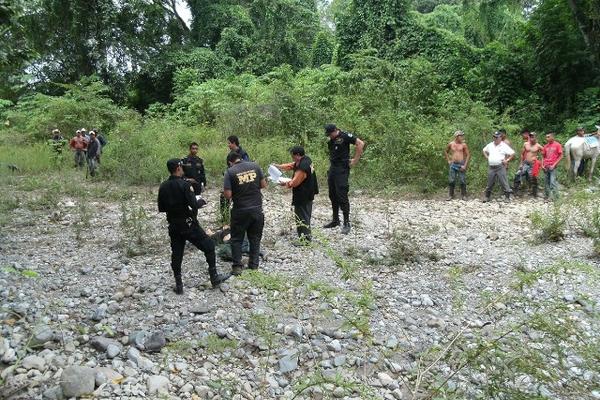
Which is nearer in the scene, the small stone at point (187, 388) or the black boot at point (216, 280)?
the small stone at point (187, 388)

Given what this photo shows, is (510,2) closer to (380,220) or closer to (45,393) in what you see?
(380,220)

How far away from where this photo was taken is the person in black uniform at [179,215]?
544 centimetres

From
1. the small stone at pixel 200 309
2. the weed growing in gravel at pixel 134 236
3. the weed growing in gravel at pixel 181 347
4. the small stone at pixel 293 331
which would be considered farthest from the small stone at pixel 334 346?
the weed growing in gravel at pixel 134 236

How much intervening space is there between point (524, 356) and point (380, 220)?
19.7ft

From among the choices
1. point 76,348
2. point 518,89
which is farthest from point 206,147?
point 518,89

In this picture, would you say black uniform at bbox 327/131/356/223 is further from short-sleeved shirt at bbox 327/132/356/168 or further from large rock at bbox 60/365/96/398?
large rock at bbox 60/365/96/398

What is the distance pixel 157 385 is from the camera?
13.0ft

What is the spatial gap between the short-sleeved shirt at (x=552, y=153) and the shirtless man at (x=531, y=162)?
24cm

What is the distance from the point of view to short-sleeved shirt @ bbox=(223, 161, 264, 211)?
5.88m

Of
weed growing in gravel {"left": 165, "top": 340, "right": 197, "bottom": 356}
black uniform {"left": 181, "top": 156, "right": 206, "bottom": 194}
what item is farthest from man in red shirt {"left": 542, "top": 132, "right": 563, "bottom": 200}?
weed growing in gravel {"left": 165, "top": 340, "right": 197, "bottom": 356}

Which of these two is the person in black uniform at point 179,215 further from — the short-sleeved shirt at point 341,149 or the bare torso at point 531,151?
the bare torso at point 531,151

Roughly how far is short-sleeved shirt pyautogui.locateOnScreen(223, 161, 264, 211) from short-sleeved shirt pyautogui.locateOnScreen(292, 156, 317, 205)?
1043 millimetres

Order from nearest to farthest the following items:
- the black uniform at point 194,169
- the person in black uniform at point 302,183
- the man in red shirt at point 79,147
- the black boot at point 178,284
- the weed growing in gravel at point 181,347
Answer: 1. the weed growing in gravel at point 181,347
2. the black boot at point 178,284
3. the person in black uniform at point 302,183
4. the black uniform at point 194,169
5. the man in red shirt at point 79,147

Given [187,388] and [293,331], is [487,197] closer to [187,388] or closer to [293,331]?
[293,331]
